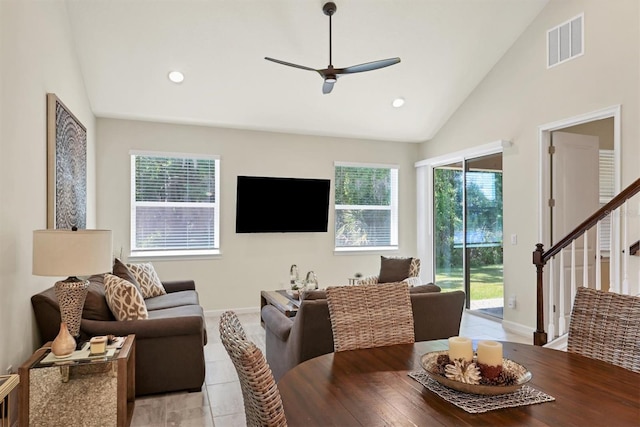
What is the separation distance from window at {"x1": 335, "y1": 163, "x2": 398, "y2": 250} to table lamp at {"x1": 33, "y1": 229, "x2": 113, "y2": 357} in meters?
4.31

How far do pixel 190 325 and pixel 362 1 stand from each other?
351 cm

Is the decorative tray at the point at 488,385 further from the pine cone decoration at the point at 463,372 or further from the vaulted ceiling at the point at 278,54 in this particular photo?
the vaulted ceiling at the point at 278,54

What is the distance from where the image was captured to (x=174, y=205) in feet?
18.7

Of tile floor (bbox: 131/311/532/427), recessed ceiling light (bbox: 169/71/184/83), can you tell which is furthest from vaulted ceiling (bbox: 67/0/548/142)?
tile floor (bbox: 131/311/532/427)

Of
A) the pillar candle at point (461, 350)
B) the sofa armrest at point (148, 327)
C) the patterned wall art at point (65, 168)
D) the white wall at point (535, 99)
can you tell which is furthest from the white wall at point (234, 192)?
the pillar candle at point (461, 350)

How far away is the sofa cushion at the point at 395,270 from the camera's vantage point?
513 cm

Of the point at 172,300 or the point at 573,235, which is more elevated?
the point at 573,235

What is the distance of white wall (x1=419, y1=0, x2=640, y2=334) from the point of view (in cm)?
376

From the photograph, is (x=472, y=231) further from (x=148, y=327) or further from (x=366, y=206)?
(x=148, y=327)

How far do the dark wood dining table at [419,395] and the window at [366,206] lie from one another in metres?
4.91

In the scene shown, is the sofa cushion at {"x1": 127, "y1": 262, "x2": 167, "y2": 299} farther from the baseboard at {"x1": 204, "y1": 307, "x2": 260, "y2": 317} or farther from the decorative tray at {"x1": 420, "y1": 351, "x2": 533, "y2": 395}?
the decorative tray at {"x1": 420, "y1": 351, "x2": 533, "y2": 395}

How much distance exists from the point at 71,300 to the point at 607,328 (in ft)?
9.88

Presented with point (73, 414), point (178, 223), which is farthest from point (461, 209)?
point (73, 414)

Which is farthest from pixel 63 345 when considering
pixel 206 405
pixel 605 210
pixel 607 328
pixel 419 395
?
pixel 605 210
